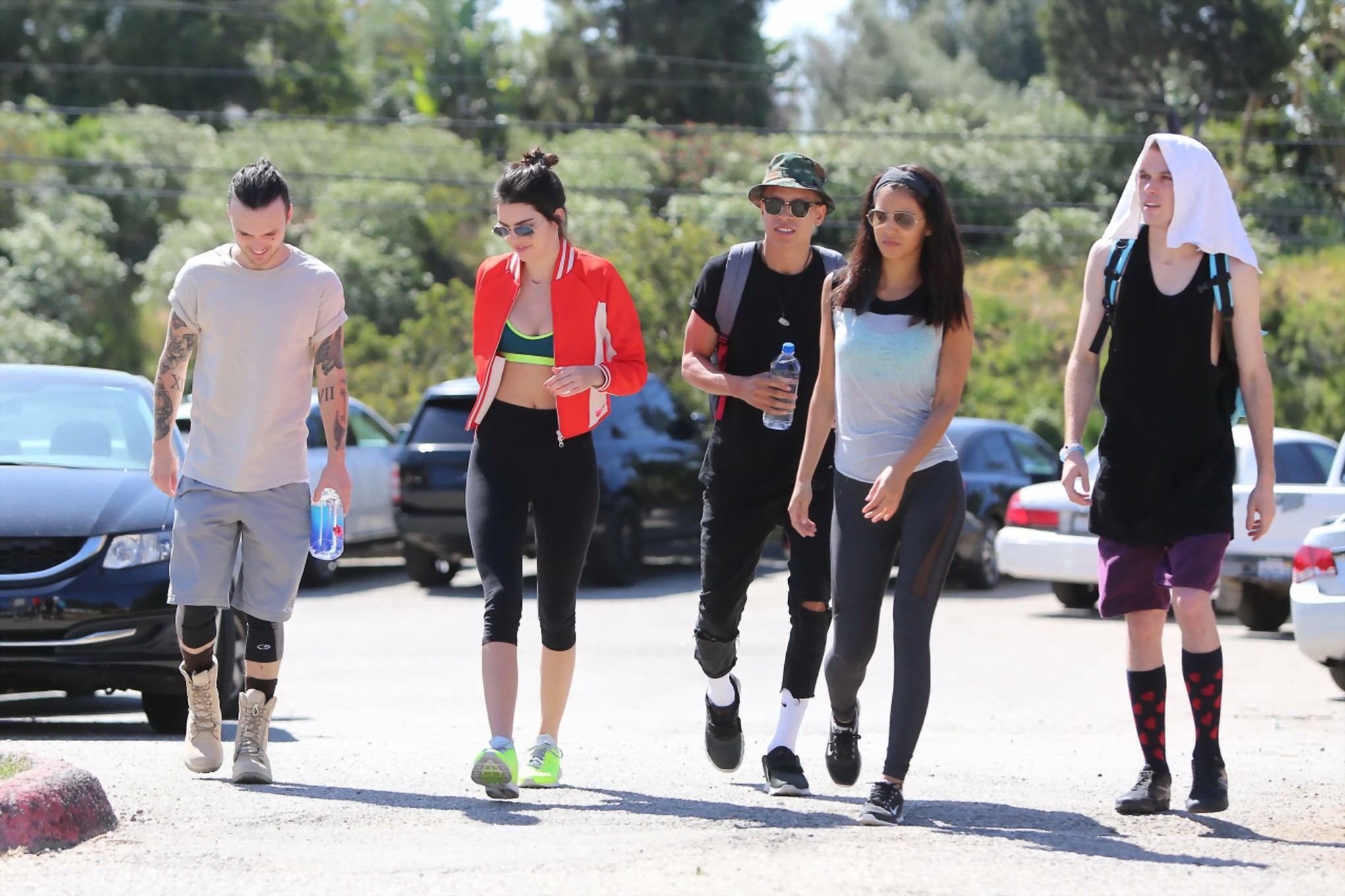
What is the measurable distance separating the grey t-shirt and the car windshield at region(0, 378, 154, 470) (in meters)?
2.52

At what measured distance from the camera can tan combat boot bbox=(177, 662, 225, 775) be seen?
599cm

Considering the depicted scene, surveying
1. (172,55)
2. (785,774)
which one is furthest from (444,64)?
(785,774)

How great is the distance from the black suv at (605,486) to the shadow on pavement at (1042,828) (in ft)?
32.9

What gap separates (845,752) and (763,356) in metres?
1.33

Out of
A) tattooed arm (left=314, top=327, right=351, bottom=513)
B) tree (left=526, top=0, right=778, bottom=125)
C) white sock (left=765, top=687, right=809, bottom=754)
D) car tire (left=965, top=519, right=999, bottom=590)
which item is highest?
tree (left=526, top=0, right=778, bottom=125)

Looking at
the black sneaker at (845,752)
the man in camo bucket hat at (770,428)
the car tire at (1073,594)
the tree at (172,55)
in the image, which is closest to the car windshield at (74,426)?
the man in camo bucket hat at (770,428)

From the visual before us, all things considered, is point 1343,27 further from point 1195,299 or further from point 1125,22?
point 1195,299

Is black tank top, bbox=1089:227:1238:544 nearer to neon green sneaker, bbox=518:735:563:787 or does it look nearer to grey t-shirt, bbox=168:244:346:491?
neon green sneaker, bbox=518:735:563:787

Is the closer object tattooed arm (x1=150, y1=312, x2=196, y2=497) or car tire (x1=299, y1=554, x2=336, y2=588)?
tattooed arm (x1=150, y1=312, x2=196, y2=497)

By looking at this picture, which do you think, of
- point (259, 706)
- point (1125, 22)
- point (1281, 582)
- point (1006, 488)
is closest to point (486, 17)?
point (1125, 22)

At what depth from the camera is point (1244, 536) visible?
13547 millimetres

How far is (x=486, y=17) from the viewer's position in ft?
207

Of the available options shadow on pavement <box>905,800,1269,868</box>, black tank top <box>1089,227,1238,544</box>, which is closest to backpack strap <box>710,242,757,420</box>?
black tank top <box>1089,227,1238,544</box>

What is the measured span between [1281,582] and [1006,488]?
14.7ft
